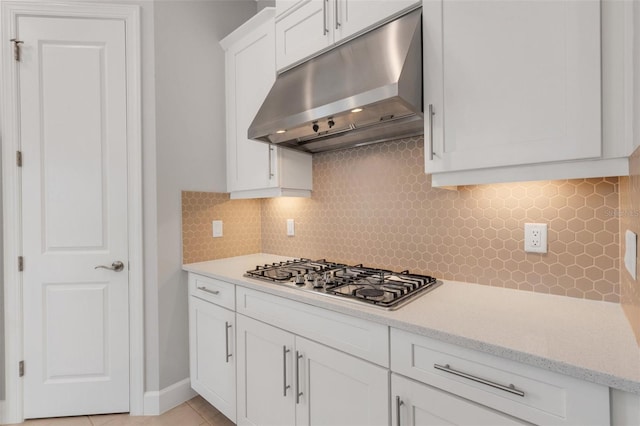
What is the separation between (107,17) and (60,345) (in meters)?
2.15

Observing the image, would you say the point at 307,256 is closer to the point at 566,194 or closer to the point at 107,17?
the point at 566,194

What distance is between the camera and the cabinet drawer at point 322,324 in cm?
113

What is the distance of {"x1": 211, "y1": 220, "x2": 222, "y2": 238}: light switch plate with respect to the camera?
7.62 ft

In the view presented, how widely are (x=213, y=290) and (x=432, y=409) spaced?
1.35 meters

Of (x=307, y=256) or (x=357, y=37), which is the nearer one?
(x=357, y=37)

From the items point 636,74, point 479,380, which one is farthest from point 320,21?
point 479,380

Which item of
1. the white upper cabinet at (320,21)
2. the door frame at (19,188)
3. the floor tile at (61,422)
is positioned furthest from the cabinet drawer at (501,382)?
the floor tile at (61,422)

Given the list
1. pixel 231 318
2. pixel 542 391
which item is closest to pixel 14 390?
pixel 231 318

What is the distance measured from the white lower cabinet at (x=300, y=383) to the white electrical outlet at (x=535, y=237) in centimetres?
82

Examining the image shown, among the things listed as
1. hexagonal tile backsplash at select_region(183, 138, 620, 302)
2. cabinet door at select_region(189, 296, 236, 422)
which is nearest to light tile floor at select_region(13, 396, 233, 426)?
cabinet door at select_region(189, 296, 236, 422)

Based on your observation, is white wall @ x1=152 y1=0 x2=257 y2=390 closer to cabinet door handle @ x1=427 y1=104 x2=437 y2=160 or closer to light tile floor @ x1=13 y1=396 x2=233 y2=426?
light tile floor @ x1=13 y1=396 x2=233 y2=426

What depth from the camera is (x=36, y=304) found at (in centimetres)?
197

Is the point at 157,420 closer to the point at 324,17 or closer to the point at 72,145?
the point at 72,145

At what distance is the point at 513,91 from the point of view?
1091 millimetres
